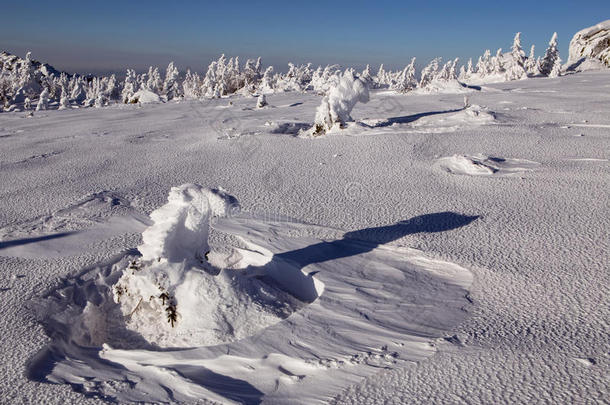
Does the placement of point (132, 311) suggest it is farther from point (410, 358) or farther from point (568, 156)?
point (568, 156)

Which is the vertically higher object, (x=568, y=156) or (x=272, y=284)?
(x=568, y=156)

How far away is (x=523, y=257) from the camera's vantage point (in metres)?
3.11

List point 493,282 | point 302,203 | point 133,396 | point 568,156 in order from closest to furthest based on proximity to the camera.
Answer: point 133,396 < point 493,282 < point 302,203 < point 568,156

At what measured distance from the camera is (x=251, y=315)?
105 inches

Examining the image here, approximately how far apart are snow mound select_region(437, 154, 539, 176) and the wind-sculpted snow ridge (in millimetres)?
1408

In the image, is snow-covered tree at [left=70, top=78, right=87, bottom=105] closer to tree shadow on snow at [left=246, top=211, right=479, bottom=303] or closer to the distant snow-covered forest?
the distant snow-covered forest

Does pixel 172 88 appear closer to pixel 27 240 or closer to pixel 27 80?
pixel 27 80

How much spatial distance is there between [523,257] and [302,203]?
6.60 ft

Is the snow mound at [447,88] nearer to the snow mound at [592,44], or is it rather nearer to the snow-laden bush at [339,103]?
the snow-laden bush at [339,103]

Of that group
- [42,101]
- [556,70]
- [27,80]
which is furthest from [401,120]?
[27,80]

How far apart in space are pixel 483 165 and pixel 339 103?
265cm

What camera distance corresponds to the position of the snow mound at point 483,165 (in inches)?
193

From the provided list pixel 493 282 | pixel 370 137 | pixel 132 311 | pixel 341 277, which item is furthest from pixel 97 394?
pixel 370 137

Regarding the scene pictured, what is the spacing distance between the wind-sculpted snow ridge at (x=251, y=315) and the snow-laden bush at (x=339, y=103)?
340cm
